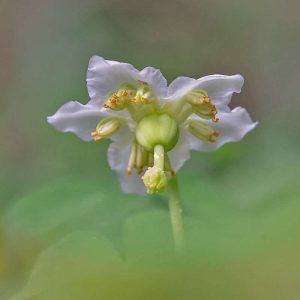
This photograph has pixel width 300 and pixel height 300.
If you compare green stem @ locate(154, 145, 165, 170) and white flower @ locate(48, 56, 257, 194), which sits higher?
white flower @ locate(48, 56, 257, 194)

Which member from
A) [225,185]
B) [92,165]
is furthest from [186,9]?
[225,185]

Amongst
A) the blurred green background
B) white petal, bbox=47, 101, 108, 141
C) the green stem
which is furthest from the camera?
white petal, bbox=47, 101, 108, 141

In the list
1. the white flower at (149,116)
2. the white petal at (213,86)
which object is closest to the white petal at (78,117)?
the white flower at (149,116)

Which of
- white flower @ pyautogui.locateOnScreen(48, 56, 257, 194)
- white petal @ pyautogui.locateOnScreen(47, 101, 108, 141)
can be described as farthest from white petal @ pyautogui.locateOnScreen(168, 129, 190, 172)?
white petal @ pyautogui.locateOnScreen(47, 101, 108, 141)

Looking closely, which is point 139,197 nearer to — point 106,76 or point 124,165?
point 124,165

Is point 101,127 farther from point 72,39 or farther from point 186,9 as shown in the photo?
point 186,9

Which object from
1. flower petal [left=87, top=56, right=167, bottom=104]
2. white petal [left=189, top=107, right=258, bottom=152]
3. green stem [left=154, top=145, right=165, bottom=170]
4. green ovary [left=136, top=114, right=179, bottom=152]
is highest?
flower petal [left=87, top=56, right=167, bottom=104]

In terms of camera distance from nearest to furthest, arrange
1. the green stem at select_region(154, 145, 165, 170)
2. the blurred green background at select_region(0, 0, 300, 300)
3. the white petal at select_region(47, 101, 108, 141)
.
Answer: the blurred green background at select_region(0, 0, 300, 300) < the green stem at select_region(154, 145, 165, 170) < the white petal at select_region(47, 101, 108, 141)

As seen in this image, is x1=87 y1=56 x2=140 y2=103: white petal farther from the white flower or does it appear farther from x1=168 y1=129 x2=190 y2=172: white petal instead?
x1=168 y1=129 x2=190 y2=172: white petal

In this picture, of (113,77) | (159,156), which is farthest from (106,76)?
(159,156)
